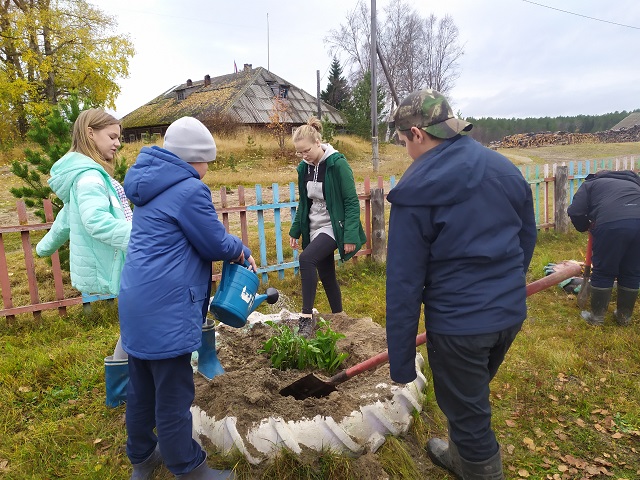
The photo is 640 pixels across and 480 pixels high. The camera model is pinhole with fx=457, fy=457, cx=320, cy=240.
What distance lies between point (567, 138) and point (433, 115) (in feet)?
128

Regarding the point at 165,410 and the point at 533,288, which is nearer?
the point at 165,410

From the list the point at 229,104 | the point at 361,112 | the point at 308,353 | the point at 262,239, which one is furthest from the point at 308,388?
the point at 229,104

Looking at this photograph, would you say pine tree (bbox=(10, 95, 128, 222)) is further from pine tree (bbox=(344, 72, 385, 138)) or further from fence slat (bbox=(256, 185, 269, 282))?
pine tree (bbox=(344, 72, 385, 138))

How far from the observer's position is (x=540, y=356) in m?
3.56

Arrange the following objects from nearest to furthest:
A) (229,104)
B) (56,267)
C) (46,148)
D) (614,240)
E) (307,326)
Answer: (307,326) < (614,240) < (56,267) < (46,148) < (229,104)

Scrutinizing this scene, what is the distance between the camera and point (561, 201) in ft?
26.4

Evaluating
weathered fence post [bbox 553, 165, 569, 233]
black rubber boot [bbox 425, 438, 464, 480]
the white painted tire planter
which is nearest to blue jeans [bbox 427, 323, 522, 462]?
black rubber boot [bbox 425, 438, 464, 480]

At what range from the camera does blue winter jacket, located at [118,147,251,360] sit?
1896 millimetres

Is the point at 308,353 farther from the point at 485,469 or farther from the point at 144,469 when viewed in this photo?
the point at 485,469

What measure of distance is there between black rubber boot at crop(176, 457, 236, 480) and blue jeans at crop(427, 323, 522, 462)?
108cm

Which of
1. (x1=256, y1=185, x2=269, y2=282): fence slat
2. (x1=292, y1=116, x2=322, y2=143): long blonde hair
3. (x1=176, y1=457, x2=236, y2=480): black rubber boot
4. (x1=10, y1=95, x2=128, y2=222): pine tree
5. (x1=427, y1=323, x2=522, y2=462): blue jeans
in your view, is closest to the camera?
(x1=427, y1=323, x2=522, y2=462): blue jeans

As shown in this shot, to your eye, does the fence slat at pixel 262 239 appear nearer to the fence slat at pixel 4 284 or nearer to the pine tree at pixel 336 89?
the fence slat at pixel 4 284

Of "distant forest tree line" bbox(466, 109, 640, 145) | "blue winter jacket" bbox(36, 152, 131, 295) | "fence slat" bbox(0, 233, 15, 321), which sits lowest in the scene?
"fence slat" bbox(0, 233, 15, 321)

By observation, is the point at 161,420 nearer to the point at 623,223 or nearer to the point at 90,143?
the point at 90,143
